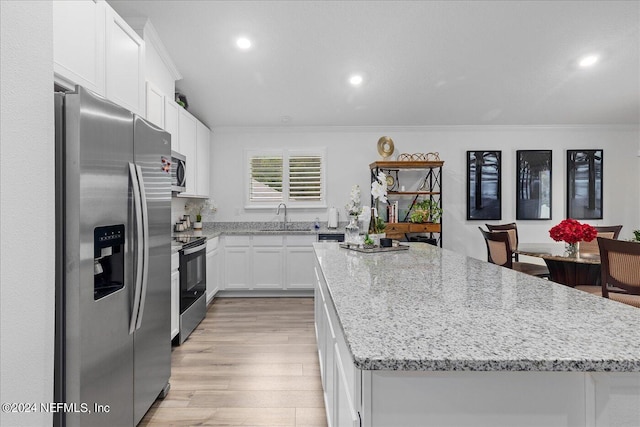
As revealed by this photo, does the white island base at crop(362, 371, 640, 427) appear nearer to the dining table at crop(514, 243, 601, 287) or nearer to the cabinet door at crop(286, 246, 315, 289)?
the dining table at crop(514, 243, 601, 287)

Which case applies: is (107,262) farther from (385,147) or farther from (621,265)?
(385,147)

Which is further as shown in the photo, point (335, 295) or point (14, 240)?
point (335, 295)

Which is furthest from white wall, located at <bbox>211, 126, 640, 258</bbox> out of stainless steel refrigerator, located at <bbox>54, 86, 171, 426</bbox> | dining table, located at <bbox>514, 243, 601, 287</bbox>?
stainless steel refrigerator, located at <bbox>54, 86, 171, 426</bbox>

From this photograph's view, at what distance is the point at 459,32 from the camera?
→ 3758mm

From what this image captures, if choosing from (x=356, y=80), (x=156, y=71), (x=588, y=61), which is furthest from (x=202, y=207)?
(x=588, y=61)

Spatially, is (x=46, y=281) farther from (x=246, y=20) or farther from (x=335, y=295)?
(x=246, y=20)

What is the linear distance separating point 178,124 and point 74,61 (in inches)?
85.1

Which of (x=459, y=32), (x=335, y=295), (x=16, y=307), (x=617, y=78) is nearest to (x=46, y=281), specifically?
(x=16, y=307)

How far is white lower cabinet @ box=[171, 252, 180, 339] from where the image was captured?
3066 mm

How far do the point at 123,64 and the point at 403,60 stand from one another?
300 centimetres

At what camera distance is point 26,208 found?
3.84ft

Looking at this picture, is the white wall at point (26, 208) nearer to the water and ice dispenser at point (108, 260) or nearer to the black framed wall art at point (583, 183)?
the water and ice dispenser at point (108, 260)

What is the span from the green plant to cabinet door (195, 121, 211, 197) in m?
3.01

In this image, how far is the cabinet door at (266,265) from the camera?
4.88 metres
